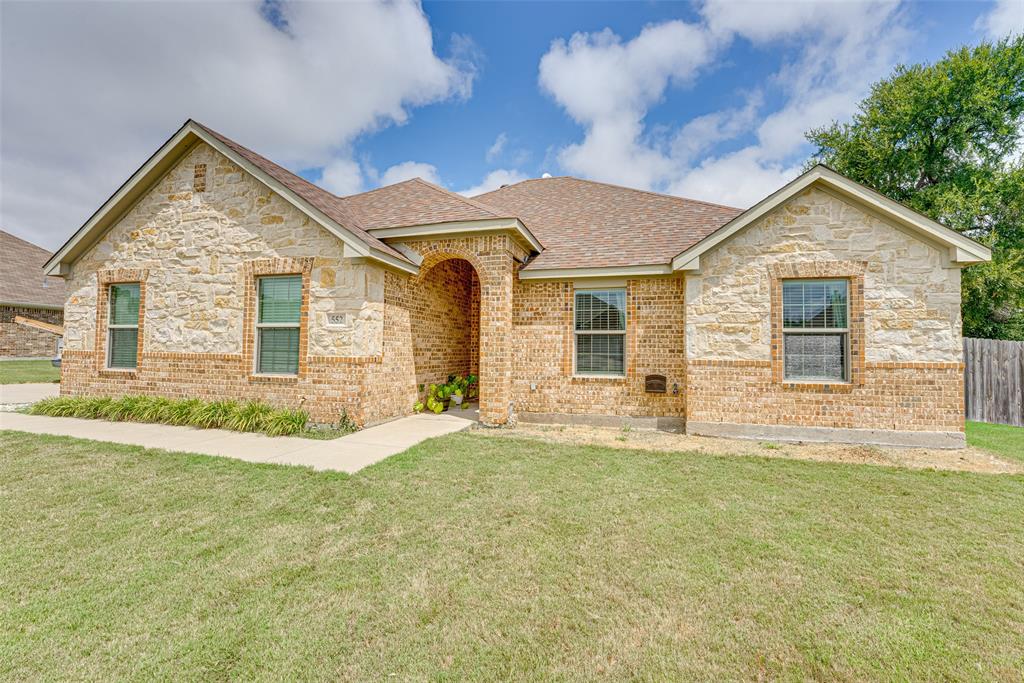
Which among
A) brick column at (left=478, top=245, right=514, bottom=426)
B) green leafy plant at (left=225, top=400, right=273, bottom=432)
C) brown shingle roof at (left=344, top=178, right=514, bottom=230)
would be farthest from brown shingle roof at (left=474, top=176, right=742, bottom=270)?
green leafy plant at (left=225, top=400, right=273, bottom=432)

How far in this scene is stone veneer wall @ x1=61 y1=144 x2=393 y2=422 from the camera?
7.97 meters

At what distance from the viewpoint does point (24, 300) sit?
22.0 metres

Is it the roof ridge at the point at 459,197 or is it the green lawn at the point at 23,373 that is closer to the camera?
the roof ridge at the point at 459,197

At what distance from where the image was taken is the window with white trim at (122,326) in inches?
372

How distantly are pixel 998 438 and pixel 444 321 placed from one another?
1199cm

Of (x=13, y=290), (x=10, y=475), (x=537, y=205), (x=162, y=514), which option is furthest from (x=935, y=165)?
(x=13, y=290)

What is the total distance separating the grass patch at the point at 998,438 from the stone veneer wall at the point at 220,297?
11.1 metres

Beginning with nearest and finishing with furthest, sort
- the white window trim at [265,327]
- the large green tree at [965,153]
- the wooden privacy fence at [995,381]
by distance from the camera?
1. the white window trim at [265,327]
2. the wooden privacy fence at [995,381]
3. the large green tree at [965,153]

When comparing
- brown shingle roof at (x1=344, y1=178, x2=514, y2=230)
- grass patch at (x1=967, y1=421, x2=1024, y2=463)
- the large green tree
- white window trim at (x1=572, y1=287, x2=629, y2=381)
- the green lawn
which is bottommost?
grass patch at (x1=967, y1=421, x2=1024, y2=463)

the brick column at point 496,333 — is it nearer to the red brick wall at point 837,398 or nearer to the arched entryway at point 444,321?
the arched entryway at point 444,321

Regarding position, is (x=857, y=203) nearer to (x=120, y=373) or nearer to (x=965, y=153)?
(x=120, y=373)

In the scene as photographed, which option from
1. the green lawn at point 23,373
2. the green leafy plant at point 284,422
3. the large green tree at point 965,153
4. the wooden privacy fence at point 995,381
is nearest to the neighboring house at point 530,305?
the green leafy plant at point 284,422

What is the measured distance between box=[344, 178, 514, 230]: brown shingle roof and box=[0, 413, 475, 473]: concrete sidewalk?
433cm

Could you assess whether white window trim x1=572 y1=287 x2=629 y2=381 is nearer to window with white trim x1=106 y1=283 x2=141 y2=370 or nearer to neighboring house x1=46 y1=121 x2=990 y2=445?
neighboring house x1=46 y1=121 x2=990 y2=445
